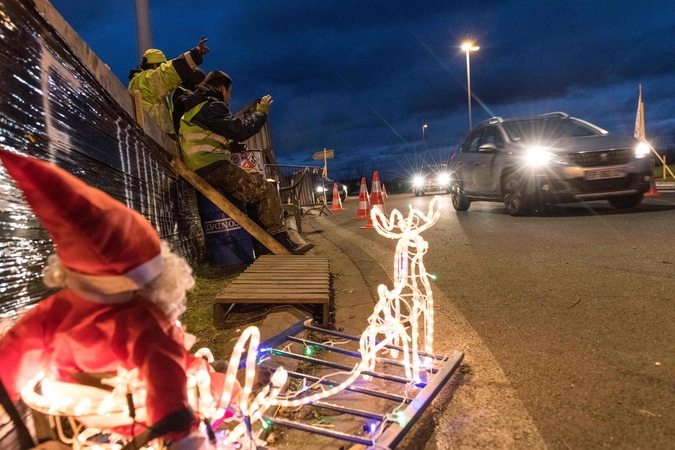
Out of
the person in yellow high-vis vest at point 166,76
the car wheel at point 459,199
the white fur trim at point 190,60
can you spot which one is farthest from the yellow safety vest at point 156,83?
the car wheel at point 459,199

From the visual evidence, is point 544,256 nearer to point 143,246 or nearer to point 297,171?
point 143,246

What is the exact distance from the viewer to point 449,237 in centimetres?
766

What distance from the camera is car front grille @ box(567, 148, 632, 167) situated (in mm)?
8250

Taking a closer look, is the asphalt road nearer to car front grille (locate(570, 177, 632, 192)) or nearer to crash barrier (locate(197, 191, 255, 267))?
car front grille (locate(570, 177, 632, 192))

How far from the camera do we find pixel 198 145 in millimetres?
5207

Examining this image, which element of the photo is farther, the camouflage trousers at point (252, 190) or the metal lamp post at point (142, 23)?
the metal lamp post at point (142, 23)

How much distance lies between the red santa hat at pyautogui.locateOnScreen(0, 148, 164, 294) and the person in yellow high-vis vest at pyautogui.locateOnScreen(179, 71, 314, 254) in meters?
3.94

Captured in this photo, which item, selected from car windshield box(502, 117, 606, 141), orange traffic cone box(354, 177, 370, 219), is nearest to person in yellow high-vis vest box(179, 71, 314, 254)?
car windshield box(502, 117, 606, 141)

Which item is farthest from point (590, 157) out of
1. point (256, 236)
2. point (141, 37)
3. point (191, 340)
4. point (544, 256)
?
point (191, 340)

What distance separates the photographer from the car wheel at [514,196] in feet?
29.7

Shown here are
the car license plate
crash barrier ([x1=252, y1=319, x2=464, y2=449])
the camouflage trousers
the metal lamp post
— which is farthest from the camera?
the car license plate

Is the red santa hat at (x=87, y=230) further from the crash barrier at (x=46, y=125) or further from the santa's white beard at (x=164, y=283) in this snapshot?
the crash barrier at (x=46, y=125)

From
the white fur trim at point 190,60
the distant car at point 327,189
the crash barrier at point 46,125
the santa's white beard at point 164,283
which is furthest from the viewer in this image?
the distant car at point 327,189

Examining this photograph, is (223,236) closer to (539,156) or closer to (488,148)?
(539,156)
